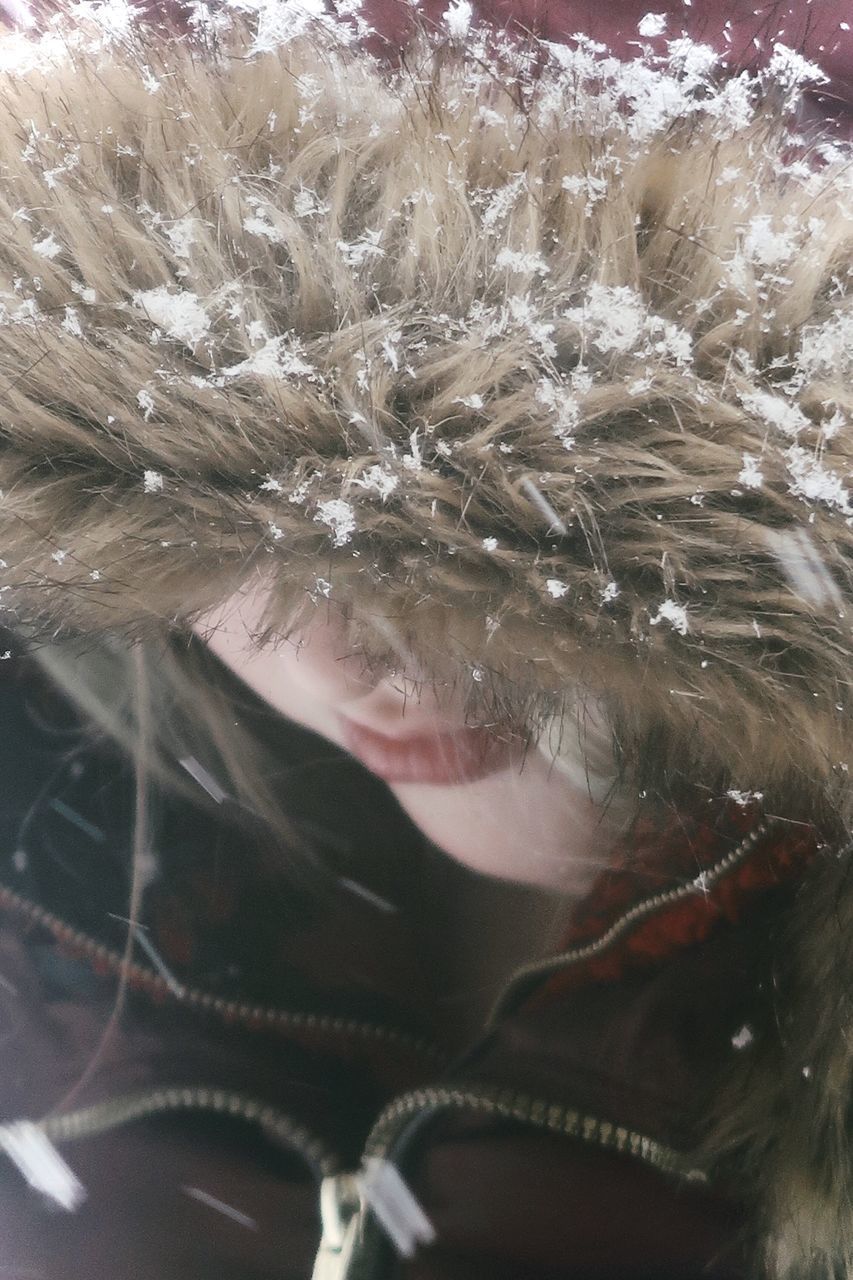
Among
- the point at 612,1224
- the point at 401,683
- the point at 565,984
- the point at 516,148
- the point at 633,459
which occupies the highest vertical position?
the point at 516,148

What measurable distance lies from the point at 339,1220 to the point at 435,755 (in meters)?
0.24

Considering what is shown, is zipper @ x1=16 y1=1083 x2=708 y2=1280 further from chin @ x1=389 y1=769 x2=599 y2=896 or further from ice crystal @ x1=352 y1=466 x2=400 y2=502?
ice crystal @ x1=352 y1=466 x2=400 y2=502

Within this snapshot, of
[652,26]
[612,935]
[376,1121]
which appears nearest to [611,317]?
[612,935]

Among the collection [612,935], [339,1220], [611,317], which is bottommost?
[339,1220]

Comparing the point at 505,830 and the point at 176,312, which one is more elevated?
the point at 176,312

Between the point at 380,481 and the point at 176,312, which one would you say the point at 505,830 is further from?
the point at 176,312

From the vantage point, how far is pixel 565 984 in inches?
16.2

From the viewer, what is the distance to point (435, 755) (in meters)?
0.39

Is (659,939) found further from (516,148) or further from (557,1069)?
(516,148)

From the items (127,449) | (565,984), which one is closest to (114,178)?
(127,449)

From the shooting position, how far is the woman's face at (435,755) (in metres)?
0.38

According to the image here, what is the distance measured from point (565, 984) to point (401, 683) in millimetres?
178

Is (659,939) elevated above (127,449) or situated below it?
below

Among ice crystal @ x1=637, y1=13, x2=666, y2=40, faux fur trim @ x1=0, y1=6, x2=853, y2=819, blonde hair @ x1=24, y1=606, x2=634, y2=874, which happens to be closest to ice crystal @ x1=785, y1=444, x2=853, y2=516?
faux fur trim @ x1=0, y1=6, x2=853, y2=819
